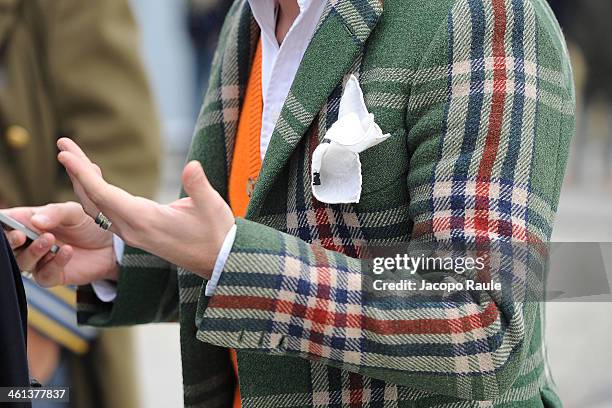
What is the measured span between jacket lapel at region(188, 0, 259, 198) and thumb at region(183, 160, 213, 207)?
499 millimetres

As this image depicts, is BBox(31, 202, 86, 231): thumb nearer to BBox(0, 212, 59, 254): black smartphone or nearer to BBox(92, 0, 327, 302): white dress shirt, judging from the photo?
BBox(0, 212, 59, 254): black smartphone

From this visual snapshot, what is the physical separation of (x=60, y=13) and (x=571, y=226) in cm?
483

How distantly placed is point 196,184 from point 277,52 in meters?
0.50

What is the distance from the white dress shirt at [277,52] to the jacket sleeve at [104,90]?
1.13 metres

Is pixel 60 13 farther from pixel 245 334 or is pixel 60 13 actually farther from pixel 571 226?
pixel 571 226

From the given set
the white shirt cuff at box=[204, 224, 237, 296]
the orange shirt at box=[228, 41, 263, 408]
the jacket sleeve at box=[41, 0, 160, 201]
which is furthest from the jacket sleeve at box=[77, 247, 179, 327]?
the jacket sleeve at box=[41, 0, 160, 201]

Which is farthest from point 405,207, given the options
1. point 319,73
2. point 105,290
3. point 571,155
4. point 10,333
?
point 571,155

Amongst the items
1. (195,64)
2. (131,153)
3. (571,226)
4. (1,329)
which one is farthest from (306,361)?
(195,64)

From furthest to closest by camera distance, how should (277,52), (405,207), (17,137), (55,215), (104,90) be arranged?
(104,90) → (17,137) → (55,215) → (277,52) → (405,207)

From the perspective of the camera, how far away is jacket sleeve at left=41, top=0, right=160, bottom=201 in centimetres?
284

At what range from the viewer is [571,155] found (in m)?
8.40

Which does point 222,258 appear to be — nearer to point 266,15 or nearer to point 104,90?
point 266,15

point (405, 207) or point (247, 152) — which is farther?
point (247, 152)

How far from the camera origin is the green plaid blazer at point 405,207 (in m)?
1.46
